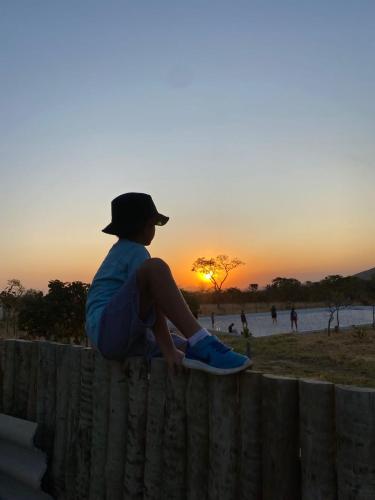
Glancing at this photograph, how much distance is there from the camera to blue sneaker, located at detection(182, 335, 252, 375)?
8.72ft

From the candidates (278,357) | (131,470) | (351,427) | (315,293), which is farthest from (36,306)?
(315,293)

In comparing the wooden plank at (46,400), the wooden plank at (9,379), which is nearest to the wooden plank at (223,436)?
the wooden plank at (46,400)

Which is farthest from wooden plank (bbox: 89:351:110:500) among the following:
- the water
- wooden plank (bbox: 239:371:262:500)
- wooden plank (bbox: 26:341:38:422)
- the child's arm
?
the water

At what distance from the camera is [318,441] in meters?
2.37

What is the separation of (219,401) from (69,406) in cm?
163

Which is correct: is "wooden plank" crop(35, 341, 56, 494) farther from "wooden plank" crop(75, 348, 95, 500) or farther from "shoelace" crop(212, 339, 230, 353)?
"shoelace" crop(212, 339, 230, 353)

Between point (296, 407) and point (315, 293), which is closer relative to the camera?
point (296, 407)

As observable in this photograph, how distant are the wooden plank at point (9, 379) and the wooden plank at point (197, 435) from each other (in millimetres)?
2314

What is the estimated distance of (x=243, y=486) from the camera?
269 centimetres

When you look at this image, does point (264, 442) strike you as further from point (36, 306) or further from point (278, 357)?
point (278, 357)

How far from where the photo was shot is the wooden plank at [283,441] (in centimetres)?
251

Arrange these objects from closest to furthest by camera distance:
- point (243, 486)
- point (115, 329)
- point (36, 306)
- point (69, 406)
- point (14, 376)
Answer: point (243, 486) < point (115, 329) < point (69, 406) < point (14, 376) < point (36, 306)

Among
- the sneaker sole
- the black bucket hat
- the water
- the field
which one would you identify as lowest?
the field

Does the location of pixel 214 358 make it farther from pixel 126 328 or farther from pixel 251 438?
pixel 126 328
